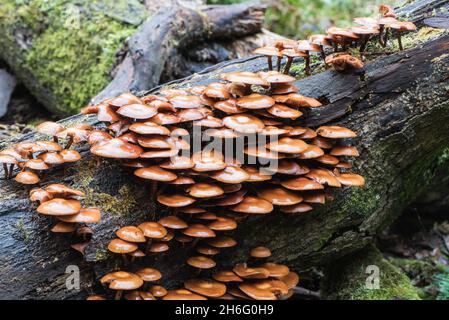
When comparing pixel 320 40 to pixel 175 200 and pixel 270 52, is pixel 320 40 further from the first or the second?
pixel 175 200

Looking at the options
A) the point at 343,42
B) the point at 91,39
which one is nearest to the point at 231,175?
the point at 343,42

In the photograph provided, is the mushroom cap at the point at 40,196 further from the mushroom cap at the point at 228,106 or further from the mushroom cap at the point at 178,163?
the mushroom cap at the point at 228,106

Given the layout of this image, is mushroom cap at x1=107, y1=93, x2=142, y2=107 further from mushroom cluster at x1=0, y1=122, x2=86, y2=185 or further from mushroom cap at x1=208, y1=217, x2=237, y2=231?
mushroom cap at x1=208, y1=217, x2=237, y2=231

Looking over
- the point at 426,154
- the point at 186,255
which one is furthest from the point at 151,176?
the point at 426,154

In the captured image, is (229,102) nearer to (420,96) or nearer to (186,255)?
(186,255)

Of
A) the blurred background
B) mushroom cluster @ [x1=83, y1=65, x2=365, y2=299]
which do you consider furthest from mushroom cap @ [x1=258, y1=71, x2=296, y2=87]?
the blurred background
